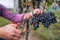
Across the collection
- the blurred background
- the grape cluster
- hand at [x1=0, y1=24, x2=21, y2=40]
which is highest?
the blurred background

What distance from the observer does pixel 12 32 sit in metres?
0.44

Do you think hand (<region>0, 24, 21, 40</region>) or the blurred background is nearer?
hand (<region>0, 24, 21, 40</region>)

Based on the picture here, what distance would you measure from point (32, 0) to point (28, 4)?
0.06ft

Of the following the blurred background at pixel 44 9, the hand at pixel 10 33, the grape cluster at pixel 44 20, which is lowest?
the hand at pixel 10 33

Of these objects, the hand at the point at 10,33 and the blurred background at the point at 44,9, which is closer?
the hand at the point at 10,33

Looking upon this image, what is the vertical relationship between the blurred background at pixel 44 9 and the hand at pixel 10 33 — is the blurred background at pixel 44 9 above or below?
above

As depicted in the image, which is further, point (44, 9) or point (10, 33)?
point (44, 9)

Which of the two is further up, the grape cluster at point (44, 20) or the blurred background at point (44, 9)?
the blurred background at point (44, 9)

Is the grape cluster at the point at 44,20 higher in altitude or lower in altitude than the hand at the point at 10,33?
higher

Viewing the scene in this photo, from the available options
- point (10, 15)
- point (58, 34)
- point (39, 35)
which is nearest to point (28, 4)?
point (10, 15)

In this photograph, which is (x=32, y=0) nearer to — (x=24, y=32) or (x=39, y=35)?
(x=24, y=32)

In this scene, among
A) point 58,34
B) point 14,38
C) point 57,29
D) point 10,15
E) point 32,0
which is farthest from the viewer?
point 57,29

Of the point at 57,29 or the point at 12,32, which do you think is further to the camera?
the point at 57,29

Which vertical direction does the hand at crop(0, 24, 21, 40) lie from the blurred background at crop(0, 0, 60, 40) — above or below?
below
